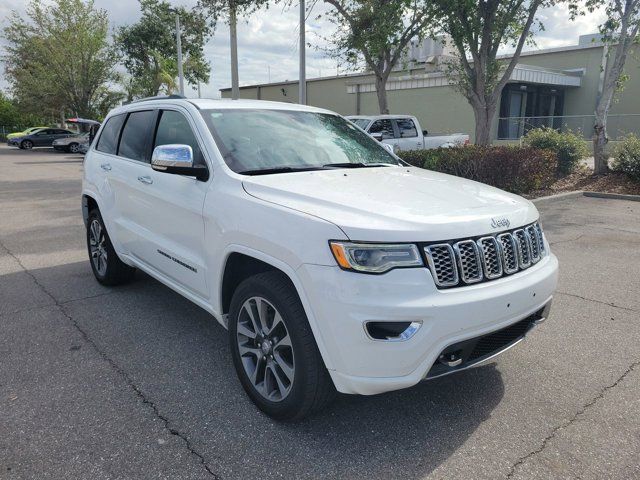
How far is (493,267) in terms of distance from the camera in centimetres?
270

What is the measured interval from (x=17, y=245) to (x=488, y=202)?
6621mm

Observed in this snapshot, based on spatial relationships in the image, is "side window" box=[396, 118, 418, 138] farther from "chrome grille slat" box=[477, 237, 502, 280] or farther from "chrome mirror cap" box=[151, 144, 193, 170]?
"chrome grille slat" box=[477, 237, 502, 280]

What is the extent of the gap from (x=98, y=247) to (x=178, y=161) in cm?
254

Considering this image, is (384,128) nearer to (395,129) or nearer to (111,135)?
(395,129)

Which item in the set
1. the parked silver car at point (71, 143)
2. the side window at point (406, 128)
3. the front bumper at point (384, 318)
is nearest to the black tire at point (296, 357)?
the front bumper at point (384, 318)

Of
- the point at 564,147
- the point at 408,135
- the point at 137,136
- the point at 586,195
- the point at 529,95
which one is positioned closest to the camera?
the point at 137,136

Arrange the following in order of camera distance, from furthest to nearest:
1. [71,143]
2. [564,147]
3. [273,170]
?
[71,143]
[564,147]
[273,170]

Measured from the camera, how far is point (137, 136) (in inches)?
179

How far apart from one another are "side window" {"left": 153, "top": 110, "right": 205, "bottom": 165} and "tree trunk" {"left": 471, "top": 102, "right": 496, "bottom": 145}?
407 inches

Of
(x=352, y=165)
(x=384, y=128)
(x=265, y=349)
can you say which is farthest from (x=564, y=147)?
(x=265, y=349)

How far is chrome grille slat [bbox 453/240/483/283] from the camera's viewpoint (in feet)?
8.32

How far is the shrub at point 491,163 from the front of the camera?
33.9 feet

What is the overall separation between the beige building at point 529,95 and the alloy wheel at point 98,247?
65.6 feet

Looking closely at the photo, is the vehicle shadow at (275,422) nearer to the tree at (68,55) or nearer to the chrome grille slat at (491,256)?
the chrome grille slat at (491,256)
